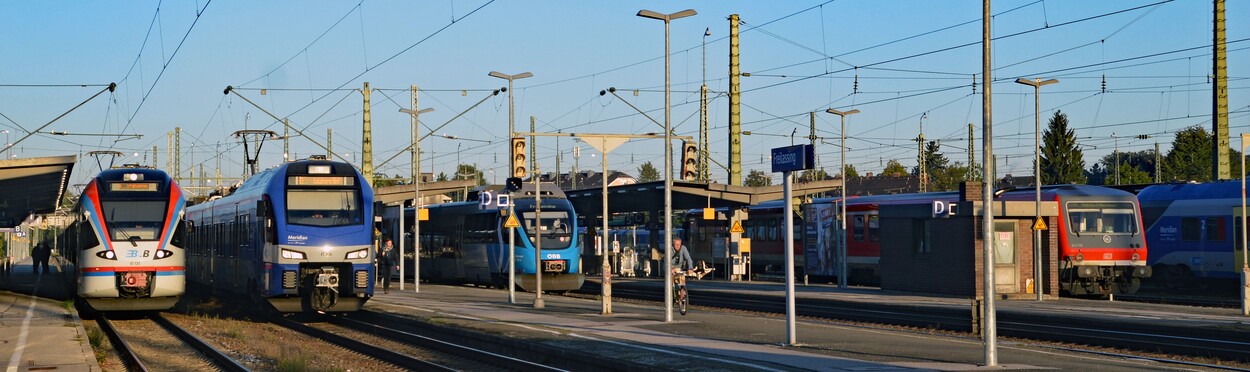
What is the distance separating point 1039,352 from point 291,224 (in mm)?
14337

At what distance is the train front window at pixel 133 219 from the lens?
85.2ft

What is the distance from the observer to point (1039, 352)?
17.5m

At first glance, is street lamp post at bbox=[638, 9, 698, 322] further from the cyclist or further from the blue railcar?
the blue railcar

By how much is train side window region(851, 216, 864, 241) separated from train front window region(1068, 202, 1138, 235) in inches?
344

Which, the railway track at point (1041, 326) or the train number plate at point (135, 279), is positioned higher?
the train number plate at point (135, 279)

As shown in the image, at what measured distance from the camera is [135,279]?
25.9 metres

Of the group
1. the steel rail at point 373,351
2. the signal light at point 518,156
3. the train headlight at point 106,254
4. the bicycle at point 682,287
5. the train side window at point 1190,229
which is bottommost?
the steel rail at point 373,351

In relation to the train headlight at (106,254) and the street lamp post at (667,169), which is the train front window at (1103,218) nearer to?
the street lamp post at (667,169)

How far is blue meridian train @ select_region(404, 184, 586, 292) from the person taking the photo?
38.9 m

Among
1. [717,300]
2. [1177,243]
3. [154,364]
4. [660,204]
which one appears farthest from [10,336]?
[1177,243]

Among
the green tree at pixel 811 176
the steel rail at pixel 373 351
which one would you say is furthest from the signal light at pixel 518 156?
the green tree at pixel 811 176

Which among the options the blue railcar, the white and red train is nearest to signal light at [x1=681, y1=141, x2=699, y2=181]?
the white and red train

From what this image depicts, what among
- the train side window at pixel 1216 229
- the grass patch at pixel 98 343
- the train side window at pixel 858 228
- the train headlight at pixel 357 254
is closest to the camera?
the grass patch at pixel 98 343

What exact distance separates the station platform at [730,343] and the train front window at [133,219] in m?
4.90
